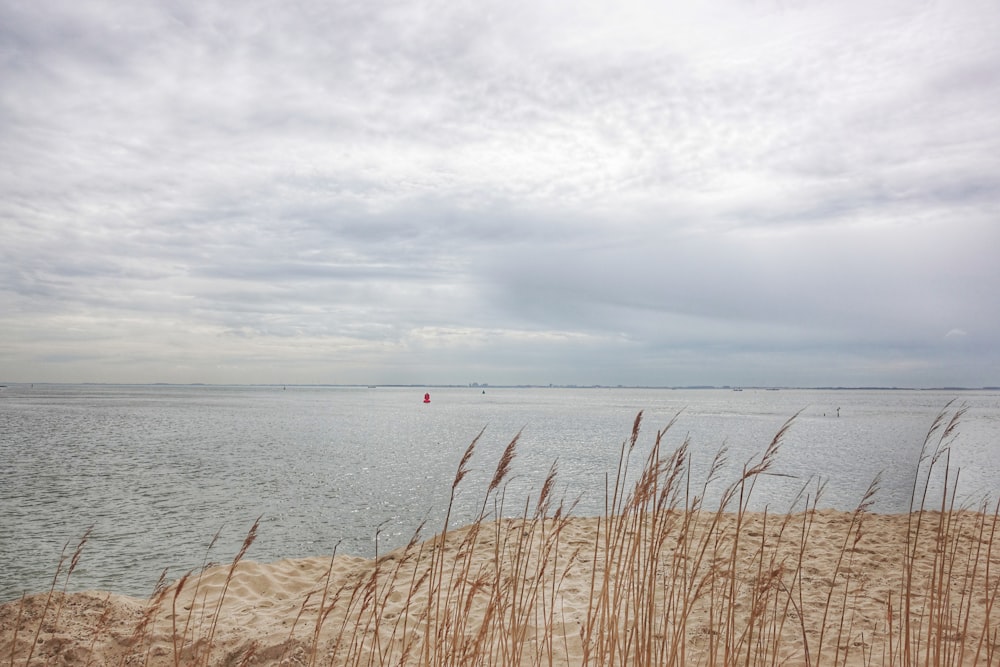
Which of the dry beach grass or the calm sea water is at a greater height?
the dry beach grass

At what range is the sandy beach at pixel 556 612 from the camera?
14.1 ft

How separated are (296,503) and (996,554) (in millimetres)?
17035

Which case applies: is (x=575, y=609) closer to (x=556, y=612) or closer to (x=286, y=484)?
(x=556, y=612)

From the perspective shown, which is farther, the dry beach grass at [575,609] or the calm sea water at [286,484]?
the calm sea water at [286,484]

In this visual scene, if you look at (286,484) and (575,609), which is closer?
(575,609)

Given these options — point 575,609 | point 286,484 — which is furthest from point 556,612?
point 286,484

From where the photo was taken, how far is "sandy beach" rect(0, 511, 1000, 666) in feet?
14.1

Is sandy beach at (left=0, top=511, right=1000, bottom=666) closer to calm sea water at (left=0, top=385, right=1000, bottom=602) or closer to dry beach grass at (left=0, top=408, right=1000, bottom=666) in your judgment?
dry beach grass at (left=0, top=408, right=1000, bottom=666)

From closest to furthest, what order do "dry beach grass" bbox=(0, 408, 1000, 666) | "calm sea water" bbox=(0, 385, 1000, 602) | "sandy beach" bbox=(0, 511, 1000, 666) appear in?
"dry beach grass" bbox=(0, 408, 1000, 666) → "sandy beach" bbox=(0, 511, 1000, 666) → "calm sea water" bbox=(0, 385, 1000, 602)

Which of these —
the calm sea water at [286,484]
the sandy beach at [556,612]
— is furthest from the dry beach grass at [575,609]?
the calm sea water at [286,484]

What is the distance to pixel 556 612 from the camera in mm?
7961

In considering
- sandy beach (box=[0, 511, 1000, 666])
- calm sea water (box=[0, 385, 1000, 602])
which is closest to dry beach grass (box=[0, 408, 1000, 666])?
sandy beach (box=[0, 511, 1000, 666])

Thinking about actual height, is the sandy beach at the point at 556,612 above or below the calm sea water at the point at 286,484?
above

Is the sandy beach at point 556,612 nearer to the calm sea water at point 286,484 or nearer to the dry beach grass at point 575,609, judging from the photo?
the dry beach grass at point 575,609
